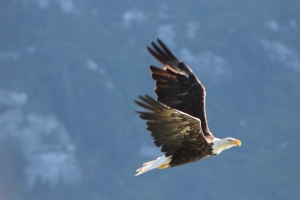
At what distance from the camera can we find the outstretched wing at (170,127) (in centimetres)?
1134

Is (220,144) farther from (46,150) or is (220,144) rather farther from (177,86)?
(46,150)

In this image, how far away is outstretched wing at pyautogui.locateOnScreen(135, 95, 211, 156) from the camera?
446 inches

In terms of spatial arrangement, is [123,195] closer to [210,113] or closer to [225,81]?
[210,113]

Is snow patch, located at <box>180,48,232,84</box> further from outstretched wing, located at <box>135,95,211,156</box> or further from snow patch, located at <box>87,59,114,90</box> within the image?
outstretched wing, located at <box>135,95,211,156</box>

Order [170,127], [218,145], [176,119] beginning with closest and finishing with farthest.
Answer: [176,119] → [170,127] → [218,145]

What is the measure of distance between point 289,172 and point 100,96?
35.1 feet

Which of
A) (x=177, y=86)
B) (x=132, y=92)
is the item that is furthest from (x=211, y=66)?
(x=177, y=86)

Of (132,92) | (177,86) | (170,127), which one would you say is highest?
(132,92)

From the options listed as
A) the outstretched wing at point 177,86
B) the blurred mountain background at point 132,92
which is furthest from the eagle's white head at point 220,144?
the blurred mountain background at point 132,92

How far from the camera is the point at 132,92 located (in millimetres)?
42844

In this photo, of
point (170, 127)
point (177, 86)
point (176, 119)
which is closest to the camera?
point (176, 119)

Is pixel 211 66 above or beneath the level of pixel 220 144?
above

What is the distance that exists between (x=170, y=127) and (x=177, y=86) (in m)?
1.95

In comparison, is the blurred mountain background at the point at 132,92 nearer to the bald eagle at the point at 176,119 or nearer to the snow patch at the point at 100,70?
the snow patch at the point at 100,70
